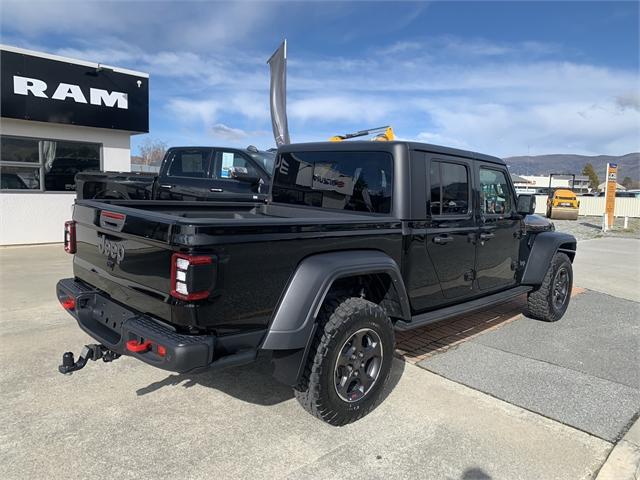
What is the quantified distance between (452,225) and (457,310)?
713 millimetres

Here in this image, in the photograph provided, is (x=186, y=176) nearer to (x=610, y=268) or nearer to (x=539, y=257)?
(x=539, y=257)

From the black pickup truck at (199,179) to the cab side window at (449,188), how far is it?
159 inches

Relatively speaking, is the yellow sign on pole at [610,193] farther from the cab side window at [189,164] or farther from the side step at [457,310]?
the cab side window at [189,164]

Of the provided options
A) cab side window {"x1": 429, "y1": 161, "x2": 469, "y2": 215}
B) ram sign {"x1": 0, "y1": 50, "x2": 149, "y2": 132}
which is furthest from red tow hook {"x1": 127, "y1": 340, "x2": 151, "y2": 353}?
ram sign {"x1": 0, "y1": 50, "x2": 149, "y2": 132}

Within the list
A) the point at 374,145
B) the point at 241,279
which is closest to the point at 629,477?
the point at 241,279

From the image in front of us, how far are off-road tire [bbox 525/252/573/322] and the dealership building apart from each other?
954cm

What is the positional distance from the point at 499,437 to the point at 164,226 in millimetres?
2386

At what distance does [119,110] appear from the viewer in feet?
37.0

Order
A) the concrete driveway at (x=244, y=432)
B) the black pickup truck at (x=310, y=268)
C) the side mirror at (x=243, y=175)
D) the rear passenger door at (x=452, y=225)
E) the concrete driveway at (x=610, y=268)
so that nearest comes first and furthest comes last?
the black pickup truck at (x=310, y=268) < the concrete driveway at (x=244, y=432) < the rear passenger door at (x=452, y=225) < the side mirror at (x=243, y=175) < the concrete driveway at (x=610, y=268)

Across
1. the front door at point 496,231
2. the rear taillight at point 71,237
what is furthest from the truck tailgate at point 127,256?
the front door at point 496,231

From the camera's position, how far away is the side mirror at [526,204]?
4.99 m

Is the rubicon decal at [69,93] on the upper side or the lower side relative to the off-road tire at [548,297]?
upper

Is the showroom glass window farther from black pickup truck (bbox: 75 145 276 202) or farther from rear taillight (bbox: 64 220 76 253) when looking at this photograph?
rear taillight (bbox: 64 220 76 253)

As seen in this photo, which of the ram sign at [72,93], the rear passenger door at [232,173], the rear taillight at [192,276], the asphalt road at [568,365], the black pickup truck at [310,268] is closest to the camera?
the rear taillight at [192,276]
